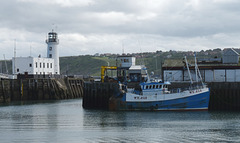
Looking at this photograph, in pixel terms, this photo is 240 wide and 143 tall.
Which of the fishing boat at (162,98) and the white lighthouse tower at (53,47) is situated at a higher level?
the white lighthouse tower at (53,47)

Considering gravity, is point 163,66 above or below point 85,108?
above

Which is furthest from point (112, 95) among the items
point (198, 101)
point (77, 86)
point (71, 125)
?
point (77, 86)

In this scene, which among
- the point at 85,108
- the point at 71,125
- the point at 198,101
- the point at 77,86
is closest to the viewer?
the point at 71,125

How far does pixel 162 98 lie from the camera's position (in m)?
56.7

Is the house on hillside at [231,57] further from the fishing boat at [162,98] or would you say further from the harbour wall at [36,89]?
the harbour wall at [36,89]

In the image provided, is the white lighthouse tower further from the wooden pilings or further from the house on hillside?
the house on hillside

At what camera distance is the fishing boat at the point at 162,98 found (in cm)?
5594

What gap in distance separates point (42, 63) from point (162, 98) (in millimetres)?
54444

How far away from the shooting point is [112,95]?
6116 centimetres

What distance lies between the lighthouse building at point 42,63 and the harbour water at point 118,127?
4370 cm

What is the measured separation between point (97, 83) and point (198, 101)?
53.3 feet

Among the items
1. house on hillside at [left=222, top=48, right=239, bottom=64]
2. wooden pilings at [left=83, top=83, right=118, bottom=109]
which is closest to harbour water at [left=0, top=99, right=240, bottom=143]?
wooden pilings at [left=83, top=83, right=118, bottom=109]

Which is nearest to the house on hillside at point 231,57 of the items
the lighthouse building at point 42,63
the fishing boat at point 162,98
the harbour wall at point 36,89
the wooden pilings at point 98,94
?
the fishing boat at point 162,98

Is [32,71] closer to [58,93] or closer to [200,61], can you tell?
[58,93]
